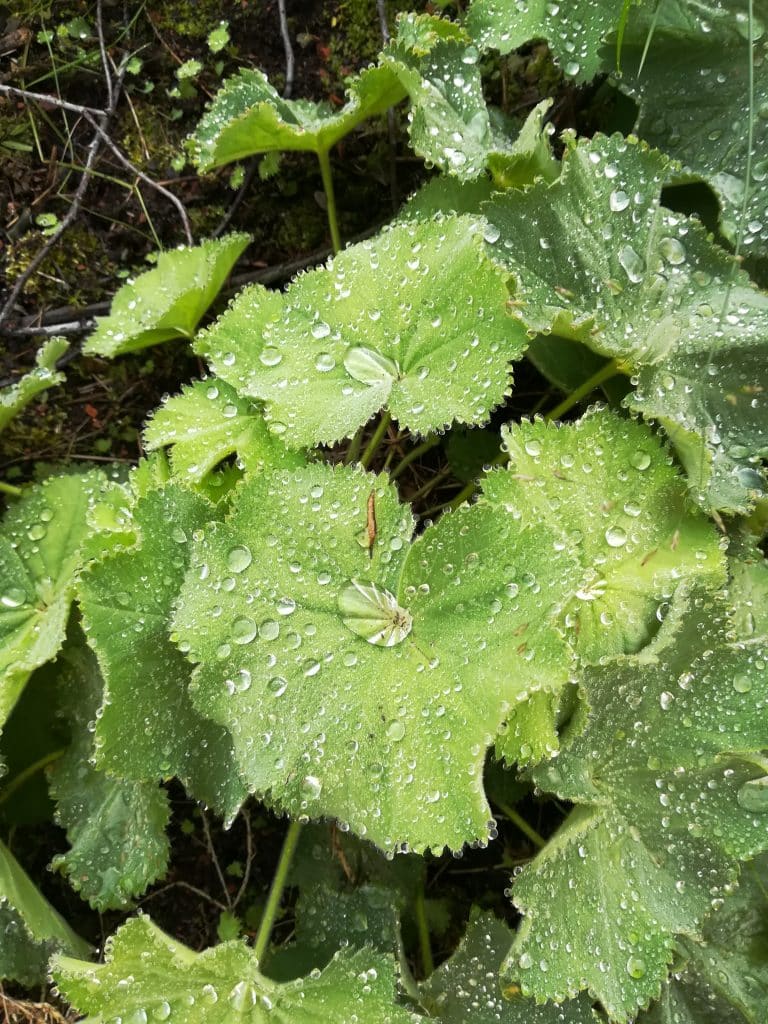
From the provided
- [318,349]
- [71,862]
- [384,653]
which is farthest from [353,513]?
[71,862]

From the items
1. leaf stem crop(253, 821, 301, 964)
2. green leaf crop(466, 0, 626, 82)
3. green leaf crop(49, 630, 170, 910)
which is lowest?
leaf stem crop(253, 821, 301, 964)

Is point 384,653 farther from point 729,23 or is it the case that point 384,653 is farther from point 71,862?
point 729,23

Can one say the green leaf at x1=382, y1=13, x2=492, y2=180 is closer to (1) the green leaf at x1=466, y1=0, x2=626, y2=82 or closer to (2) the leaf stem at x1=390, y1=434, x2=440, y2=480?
(1) the green leaf at x1=466, y1=0, x2=626, y2=82

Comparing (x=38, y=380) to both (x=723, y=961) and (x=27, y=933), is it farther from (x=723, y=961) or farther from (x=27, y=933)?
(x=723, y=961)

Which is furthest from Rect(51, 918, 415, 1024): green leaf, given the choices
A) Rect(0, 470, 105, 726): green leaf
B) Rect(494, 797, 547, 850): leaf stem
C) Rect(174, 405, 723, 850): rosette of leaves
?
Rect(0, 470, 105, 726): green leaf

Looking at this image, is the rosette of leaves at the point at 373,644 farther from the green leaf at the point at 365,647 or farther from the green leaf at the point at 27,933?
the green leaf at the point at 27,933

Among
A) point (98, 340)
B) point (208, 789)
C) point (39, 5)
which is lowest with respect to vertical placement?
point (208, 789)
